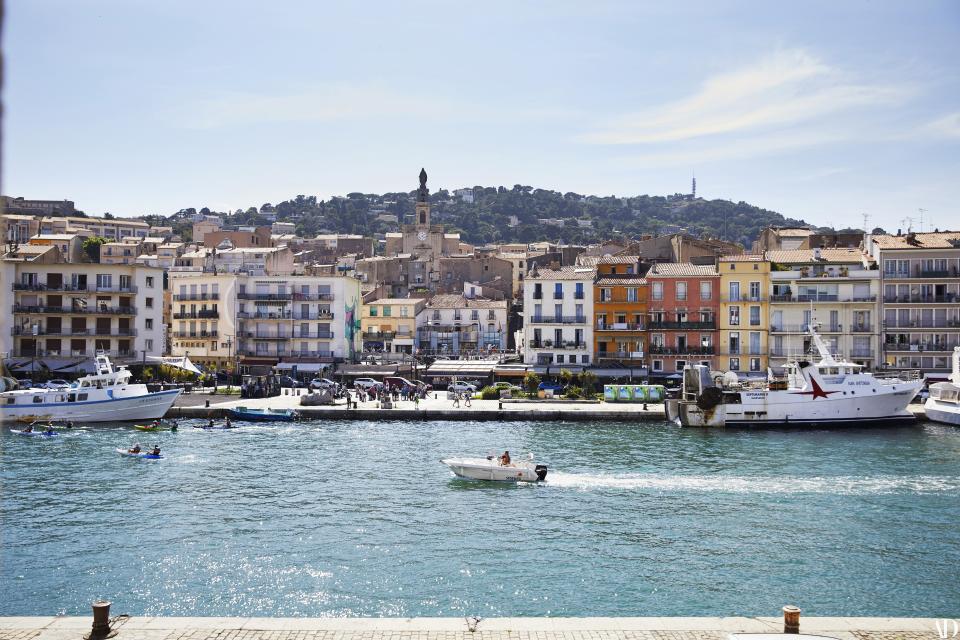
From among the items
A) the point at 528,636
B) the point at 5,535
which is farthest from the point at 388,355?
the point at 528,636

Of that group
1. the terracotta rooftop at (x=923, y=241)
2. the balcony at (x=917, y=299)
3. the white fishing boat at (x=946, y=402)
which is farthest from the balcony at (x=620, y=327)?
the white fishing boat at (x=946, y=402)

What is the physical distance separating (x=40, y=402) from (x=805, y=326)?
2268 inches

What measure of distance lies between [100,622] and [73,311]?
64415mm

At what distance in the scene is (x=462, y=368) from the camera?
252ft

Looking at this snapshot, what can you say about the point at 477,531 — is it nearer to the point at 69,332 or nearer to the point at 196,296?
the point at 69,332

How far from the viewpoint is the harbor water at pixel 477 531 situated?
21719 mm

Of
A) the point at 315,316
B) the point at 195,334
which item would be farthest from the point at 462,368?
the point at 195,334

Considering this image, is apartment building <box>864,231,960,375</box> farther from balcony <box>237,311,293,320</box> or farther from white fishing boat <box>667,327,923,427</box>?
balcony <box>237,311,293,320</box>

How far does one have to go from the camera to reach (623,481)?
1435 inches

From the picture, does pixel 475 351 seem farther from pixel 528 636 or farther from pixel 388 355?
pixel 528 636

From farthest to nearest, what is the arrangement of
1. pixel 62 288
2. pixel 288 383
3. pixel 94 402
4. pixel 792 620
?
pixel 288 383 → pixel 62 288 → pixel 94 402 → pixel 792 620

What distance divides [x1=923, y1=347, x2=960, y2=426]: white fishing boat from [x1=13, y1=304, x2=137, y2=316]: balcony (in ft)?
208

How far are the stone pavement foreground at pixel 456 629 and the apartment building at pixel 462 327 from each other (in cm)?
7447

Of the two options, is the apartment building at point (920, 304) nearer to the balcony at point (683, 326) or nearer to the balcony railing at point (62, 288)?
the balcony at point (683, 326)
